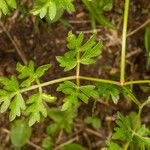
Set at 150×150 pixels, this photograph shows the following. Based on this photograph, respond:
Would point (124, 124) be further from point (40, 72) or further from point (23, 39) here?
point (23, 39)

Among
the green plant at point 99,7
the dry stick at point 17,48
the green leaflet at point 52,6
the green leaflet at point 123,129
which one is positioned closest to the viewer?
the green leaflet at point 52,6

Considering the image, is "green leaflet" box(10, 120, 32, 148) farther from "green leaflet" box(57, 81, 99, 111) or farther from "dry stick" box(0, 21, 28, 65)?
"green leaflet" box(57, 81, 99, 111)

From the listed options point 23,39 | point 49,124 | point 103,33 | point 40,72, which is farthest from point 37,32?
point 40,72

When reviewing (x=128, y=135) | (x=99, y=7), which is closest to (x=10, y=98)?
(x=128, y=135)

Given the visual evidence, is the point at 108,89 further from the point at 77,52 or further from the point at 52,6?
the point at 52,6

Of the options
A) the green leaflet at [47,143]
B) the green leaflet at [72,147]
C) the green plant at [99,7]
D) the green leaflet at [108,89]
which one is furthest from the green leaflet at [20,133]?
the green leaflet at [108,89]

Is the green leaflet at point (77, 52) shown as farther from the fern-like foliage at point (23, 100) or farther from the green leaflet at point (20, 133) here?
the green leaflet at point (20, 133)
